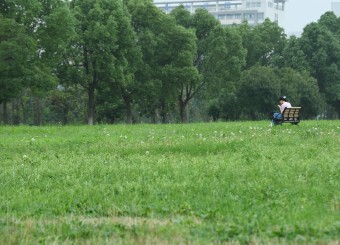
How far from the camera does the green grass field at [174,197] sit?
4.78m

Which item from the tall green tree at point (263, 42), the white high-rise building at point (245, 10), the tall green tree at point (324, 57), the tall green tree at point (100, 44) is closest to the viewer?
the tall green tree at point (100, 44)

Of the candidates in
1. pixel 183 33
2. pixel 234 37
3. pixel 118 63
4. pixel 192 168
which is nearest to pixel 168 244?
pixel 192 168

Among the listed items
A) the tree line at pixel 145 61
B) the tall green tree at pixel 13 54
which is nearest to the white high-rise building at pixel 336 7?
the tree line at pixel 145 61

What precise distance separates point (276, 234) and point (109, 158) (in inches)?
254

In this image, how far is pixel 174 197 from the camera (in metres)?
6.54

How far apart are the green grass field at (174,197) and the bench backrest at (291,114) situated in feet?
29.7

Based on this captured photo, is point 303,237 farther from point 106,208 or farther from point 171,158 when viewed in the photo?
point 171,158

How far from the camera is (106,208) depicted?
6023 mm

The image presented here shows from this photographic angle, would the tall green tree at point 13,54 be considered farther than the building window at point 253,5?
No

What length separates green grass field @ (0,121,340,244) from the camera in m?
4.78

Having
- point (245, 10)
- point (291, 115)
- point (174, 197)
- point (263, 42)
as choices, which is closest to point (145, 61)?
point (263, 42)

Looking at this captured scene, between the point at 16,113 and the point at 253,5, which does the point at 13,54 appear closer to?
the point at 16,113

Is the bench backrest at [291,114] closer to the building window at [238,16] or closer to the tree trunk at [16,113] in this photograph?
the tree trunk at [16,113]

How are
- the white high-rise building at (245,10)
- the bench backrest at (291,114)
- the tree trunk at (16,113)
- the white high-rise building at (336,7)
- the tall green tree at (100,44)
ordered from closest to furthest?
the bench backrest at (291,114) < the tall green tree at (100,44) < the tree trunk at (16,113) < the white high-rise building at (245,10) < the white high-rise building at (336,7)
